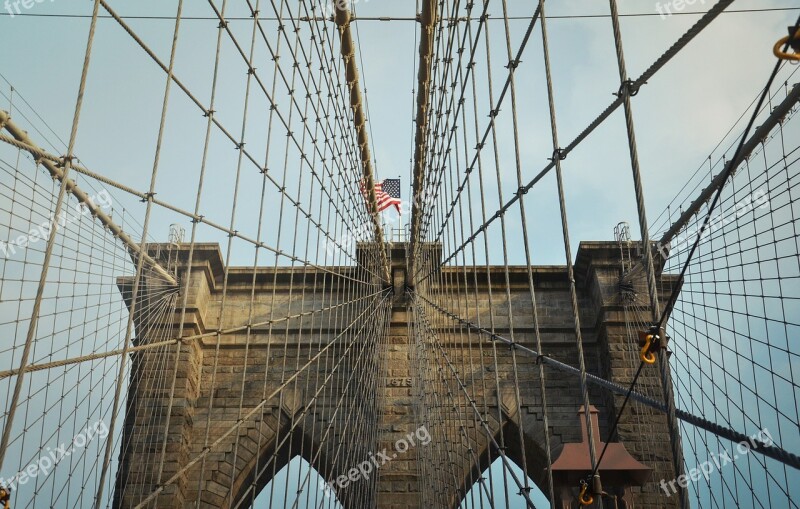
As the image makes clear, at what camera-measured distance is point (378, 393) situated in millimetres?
11523

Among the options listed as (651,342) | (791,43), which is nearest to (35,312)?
(651,342)

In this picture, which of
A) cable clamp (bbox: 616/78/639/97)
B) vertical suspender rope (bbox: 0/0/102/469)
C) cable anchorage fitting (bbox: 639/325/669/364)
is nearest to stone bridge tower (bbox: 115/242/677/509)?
vertical suspender rope (bbox: 0/0/102/469)

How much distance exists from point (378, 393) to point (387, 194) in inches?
167

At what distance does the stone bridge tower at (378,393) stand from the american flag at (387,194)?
1.78 metres

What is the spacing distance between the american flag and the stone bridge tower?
1.78m

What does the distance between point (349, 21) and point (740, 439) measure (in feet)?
24.6

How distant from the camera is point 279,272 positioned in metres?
12.7

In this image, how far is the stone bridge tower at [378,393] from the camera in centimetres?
1032

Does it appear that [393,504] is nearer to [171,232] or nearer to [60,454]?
[60,454]

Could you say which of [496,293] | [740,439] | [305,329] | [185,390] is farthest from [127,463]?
[740,439]

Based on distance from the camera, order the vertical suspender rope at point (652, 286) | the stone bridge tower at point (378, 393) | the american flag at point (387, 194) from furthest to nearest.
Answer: the american flag at point (387, 194) → the stone bridge tower at point (378, 393) → the vertical suspender rope at point (652, 286)

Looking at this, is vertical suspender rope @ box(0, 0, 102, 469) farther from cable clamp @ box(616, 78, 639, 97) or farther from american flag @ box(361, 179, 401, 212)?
american flag @ box(361, 179, 401, 212)

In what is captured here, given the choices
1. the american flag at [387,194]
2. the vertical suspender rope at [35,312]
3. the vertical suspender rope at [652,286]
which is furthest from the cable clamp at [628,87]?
the american flag at [387,194]

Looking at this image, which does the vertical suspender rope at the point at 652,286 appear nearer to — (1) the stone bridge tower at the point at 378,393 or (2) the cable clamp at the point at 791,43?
(2) the cable clamp at the point at 791,43
